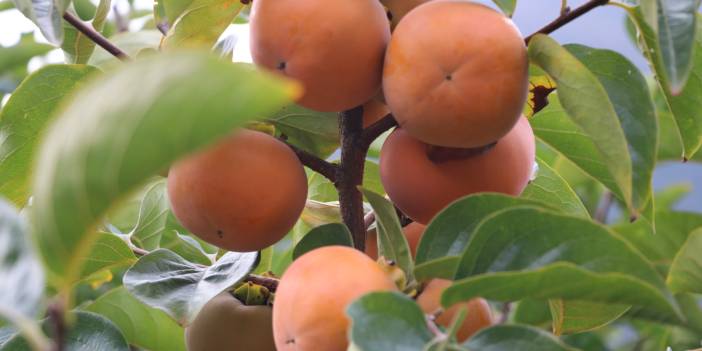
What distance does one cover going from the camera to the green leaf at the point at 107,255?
4.47 ft

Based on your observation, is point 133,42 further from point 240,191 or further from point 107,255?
point 240,191

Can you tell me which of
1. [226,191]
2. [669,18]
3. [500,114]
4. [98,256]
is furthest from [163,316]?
[669,18]

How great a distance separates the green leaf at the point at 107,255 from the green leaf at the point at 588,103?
672mm

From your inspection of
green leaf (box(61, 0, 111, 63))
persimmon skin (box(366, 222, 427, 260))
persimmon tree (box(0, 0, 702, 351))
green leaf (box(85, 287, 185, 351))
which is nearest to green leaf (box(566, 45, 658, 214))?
persimmon tree (box(0, 0, 702, 351))

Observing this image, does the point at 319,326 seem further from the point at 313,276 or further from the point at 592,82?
the point at 592,82

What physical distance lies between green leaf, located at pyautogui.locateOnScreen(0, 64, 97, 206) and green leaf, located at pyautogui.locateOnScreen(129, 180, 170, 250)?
399 mm

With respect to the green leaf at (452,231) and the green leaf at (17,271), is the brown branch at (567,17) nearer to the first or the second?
the green leaf at (452,231)

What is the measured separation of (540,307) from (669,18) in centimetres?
101

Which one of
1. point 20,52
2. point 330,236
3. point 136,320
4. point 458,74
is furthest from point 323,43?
point 20,52

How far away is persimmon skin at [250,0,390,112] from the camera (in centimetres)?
105

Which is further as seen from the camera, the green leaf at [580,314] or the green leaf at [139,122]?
the green leaf at [580,314]

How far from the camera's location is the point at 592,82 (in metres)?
1.03

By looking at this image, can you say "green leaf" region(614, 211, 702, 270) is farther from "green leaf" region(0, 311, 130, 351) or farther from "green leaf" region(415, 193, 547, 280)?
"green leaf" region(0, 311, 130, 351)

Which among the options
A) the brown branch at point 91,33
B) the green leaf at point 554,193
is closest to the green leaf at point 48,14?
the brown branch at point 91,33
